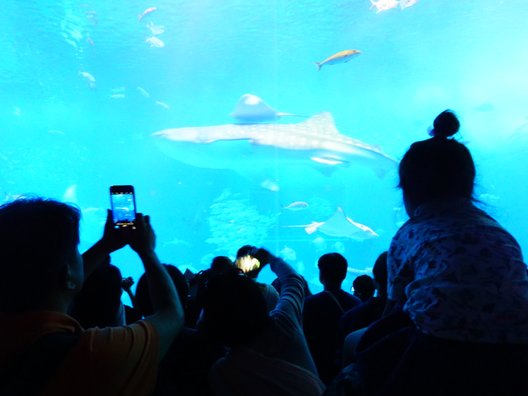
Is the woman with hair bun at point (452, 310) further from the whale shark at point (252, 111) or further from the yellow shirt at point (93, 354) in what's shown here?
the whale shark at point (252, 111)

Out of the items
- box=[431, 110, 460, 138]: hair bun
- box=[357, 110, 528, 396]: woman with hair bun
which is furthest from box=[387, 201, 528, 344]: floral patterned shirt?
box=[431, 110, 460, 138]: hair bun

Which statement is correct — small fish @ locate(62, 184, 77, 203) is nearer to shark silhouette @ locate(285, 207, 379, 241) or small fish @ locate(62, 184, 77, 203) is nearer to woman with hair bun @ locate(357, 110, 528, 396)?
shark silhouette @ locate(285, 207, 379, 241)

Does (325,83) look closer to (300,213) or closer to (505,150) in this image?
(300,213)

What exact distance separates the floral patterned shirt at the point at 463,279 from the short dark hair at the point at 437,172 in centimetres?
9

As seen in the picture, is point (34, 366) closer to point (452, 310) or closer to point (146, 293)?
point (452, 310)

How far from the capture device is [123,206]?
4.69 ft

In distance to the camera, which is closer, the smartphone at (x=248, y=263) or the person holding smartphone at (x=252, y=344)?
the person holding smartphone at (x=252, y=344)

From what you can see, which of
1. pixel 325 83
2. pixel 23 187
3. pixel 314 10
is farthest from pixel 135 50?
pixel 23 187

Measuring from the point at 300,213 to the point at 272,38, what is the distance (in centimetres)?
1653

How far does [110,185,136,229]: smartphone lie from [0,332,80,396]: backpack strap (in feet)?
1.68

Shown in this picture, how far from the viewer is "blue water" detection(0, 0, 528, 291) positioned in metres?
22.0

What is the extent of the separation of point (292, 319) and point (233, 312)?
0.24 metres

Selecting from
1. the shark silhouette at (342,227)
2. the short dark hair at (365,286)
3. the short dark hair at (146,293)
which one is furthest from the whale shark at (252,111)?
the short dark hair at (146,293)

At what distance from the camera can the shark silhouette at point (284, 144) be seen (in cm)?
1472
